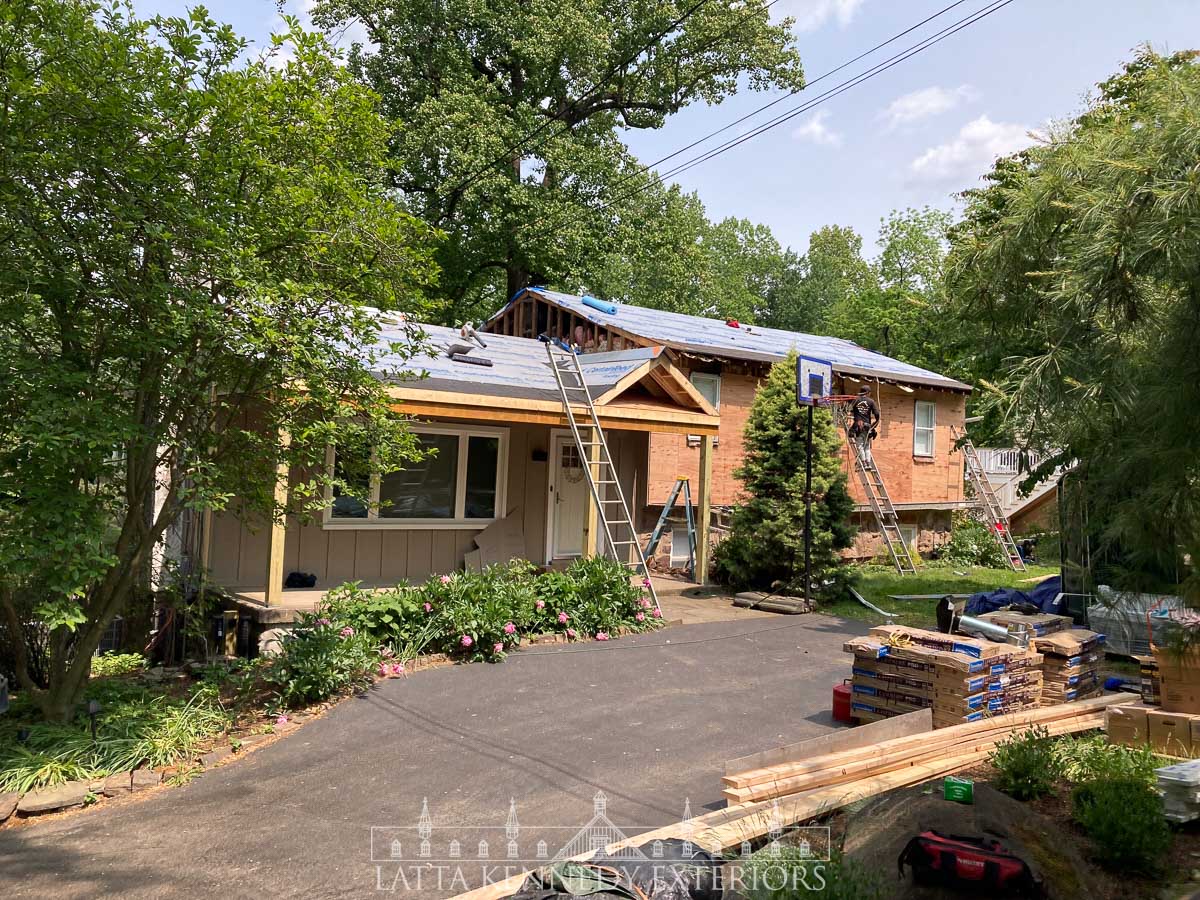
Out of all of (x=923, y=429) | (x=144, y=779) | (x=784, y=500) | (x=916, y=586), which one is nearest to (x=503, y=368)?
(x=784, y=500)

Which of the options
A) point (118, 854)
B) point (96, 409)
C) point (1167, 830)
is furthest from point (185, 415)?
point (1167, 830)

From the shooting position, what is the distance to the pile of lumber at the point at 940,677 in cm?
673

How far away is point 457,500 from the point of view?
1262 centimetres

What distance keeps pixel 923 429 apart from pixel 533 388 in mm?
14129

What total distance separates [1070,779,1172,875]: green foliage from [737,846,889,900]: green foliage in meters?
1.53

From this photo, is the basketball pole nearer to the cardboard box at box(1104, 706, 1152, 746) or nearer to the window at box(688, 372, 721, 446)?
the window at box(688, 372, 721, 446)

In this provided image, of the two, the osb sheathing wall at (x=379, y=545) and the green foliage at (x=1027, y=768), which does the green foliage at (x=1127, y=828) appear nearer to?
the green foliage at (x=1027, y=768)

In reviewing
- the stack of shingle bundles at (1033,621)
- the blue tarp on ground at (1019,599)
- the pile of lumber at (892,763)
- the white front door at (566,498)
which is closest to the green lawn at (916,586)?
the blue tarp on ground at (1019,599)

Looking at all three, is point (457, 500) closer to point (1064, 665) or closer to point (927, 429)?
point (1064, 665)

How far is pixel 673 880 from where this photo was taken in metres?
3.75

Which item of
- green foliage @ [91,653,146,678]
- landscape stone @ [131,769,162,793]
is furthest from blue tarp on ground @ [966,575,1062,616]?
green foliage @ [91,653,146,678]

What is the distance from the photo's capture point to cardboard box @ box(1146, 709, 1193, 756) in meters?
6.06

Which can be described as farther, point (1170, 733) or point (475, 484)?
point (475, 484)

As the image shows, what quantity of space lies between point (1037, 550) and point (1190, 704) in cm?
412
